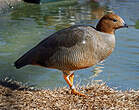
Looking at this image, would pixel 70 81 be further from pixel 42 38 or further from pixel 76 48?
pixel 42 38

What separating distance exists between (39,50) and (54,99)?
0.68 meters

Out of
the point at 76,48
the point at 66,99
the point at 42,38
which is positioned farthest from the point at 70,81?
the point at 42,38

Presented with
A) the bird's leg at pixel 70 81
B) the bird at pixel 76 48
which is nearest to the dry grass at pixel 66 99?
the bird's leg at pixel 70 81

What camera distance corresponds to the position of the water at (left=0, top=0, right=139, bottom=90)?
5668 mm

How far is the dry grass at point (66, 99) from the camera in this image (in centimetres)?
413

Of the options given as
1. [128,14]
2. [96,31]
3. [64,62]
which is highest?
[96,31]

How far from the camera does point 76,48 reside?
14.4 feet

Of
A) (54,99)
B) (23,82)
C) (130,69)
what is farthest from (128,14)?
(54,99)

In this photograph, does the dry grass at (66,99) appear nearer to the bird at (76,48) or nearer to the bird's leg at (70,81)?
the bird's leg at (70,81)

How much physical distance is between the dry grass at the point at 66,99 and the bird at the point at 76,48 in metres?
0.21

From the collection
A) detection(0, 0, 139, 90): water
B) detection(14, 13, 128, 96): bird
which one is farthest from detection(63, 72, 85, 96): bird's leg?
detection(0, 0, 139, 90): water

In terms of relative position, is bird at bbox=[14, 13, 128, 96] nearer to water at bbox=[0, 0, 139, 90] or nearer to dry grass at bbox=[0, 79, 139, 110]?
dry grass at bbox=[0, 79, 139, 110]

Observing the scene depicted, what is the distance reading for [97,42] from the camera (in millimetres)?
4410

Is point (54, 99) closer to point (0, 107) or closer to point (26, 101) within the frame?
point (26, 101)
